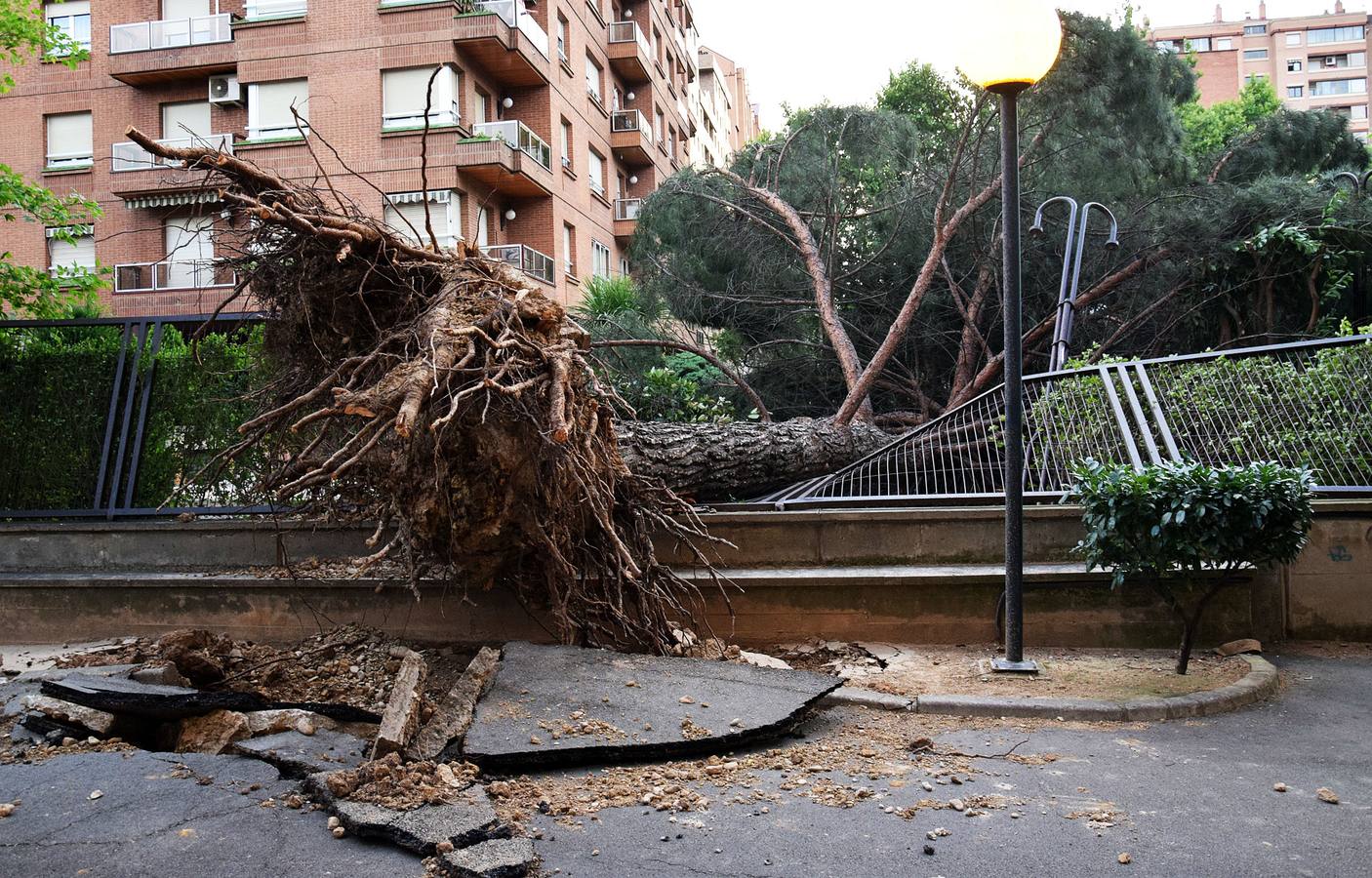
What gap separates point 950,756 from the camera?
14.2ft

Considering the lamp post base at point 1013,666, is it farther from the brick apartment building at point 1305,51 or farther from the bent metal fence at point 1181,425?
the brick apartment building at point 1305,51

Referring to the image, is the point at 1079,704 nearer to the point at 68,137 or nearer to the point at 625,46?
the point at 68,137

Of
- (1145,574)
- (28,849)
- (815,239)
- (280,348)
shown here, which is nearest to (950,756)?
(1145,574)

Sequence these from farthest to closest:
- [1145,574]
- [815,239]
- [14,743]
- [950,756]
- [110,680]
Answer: [815,239], [1145,574], [110,680], [14,743], [950,756]

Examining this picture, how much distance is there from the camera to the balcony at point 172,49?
2452 cm

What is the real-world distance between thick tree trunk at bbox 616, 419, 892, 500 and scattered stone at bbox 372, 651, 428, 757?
3.06 m

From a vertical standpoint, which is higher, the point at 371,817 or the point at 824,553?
the point at 824,553

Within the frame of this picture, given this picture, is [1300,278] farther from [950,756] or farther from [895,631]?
[950,756]

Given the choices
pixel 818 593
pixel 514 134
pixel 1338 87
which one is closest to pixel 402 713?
pixel 818 593

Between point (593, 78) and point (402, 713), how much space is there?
3143 centimetres

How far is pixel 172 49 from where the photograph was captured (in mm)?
24812

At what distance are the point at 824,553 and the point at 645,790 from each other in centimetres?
340

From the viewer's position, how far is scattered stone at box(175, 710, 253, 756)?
177 inches

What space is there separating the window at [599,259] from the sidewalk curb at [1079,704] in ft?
88.0
